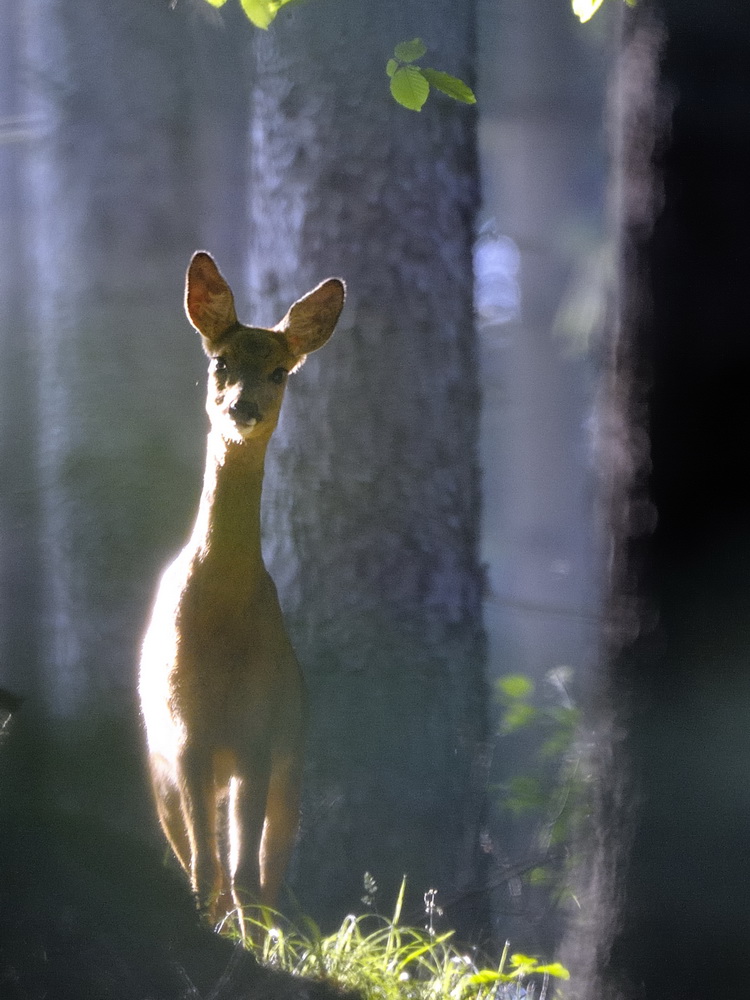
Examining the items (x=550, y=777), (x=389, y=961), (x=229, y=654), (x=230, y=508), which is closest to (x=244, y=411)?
(x=230, y=508)

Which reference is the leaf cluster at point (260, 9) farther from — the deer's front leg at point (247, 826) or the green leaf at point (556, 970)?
the green leaf at point (556, 970)

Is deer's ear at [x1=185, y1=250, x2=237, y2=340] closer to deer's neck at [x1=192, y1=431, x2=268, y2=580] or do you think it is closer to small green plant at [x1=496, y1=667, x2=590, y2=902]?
deer's neck at [x1=192, y1=431, x2=268, y2=580]

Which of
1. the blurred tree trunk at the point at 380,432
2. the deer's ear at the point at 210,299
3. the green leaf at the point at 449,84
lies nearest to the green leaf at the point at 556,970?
the blurred tree trunk at the point at 380,432

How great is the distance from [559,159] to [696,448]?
64 centimetres

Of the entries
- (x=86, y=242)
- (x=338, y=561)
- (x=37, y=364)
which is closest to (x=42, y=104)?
(x=86, y=242)

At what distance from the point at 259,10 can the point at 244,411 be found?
54 cm

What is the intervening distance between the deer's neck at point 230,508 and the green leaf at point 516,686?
439mm

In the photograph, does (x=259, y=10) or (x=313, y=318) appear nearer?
(x=259, y=10)

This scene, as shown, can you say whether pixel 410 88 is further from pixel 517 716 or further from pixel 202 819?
pixel 202 819

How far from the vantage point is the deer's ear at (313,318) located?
1.58 metres

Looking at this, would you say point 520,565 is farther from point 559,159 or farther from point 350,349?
point 559,159

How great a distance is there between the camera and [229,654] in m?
1.56

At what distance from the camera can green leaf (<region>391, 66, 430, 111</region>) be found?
1496 millimetres

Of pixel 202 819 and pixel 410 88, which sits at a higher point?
pixel 410 88
